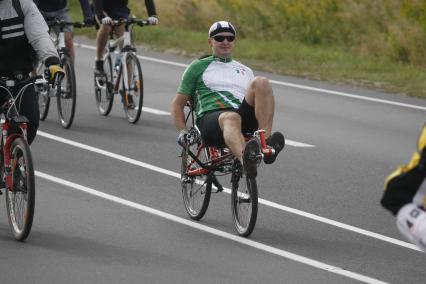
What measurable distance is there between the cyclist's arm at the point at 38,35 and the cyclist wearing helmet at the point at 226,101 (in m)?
1.29

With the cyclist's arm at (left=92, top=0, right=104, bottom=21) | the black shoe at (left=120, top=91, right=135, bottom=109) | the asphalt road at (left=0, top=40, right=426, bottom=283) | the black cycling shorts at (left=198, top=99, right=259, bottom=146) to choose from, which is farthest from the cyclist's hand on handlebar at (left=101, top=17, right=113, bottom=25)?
the black cycling shorts at (left=198, top=99, right=259, bottom=146)

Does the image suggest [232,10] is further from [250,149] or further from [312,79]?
[250,149]

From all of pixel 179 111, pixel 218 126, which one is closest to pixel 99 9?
pixel 179 111

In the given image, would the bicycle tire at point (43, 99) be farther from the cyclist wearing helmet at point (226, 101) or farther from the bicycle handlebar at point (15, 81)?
the bicycle handlebar at point (15, 81)

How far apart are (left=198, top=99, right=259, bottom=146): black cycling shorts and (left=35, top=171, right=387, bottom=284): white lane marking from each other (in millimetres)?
651

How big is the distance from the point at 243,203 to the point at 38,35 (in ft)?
6.14

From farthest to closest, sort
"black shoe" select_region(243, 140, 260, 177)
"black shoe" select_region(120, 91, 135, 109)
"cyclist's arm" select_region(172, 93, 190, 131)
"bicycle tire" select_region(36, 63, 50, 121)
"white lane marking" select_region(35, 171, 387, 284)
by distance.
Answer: "black shoe" select_region(120, 91, 135, 109)
"bicycle tire" select_region(36, 63, 50, 121)
"cyclist's arm" select_region(172, 93, 190, 131)
"black shoe" select_region(243, 140, 260, 177)
"white lane marking" select_region(35, 171, 387, 284)

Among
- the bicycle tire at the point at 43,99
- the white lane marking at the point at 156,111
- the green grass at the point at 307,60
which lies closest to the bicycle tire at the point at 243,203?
the bicycle tire at the point at 43,99

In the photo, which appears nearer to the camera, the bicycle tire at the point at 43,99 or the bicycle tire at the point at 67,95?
the bicycle tire at the point at 67,95

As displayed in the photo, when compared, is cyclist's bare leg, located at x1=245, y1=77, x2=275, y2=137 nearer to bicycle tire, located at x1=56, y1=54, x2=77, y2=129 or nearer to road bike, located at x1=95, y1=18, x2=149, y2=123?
bicycle tire, located at x1=56, y1=54, x2=77, y2=129

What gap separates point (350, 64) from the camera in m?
22.5

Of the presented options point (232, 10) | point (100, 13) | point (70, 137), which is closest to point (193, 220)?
point (70, 137)

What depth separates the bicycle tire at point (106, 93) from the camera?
16.5 m

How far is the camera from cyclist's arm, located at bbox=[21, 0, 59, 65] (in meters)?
9.57
